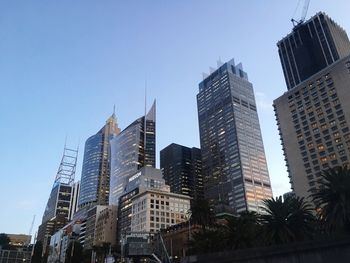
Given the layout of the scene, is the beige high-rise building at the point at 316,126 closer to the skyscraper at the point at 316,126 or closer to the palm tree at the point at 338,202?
the skyscraper at the point at 316,126

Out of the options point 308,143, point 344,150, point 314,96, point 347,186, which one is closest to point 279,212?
point 347,186

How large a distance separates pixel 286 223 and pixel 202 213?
43.0 meters

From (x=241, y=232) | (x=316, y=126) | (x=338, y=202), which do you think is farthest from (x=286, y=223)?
(x=316, y=126)

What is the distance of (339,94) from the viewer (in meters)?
166

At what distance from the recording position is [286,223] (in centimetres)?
5831

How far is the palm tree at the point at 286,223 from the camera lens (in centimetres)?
5762

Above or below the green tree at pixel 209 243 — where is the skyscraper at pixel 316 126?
above

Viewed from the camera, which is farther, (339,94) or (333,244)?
(339,94)

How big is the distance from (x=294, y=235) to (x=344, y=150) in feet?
364

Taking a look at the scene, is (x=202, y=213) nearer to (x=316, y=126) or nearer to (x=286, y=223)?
(x=286, y=223)

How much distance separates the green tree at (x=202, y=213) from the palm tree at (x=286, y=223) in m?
40.6

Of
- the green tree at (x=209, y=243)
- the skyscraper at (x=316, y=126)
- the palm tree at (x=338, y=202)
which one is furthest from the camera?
the skyscraper at (x=316, y=126)

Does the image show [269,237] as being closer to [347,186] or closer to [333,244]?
[347,186]

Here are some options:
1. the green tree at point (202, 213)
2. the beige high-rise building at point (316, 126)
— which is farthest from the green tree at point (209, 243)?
the beige high-rise building at point (316, 126)
